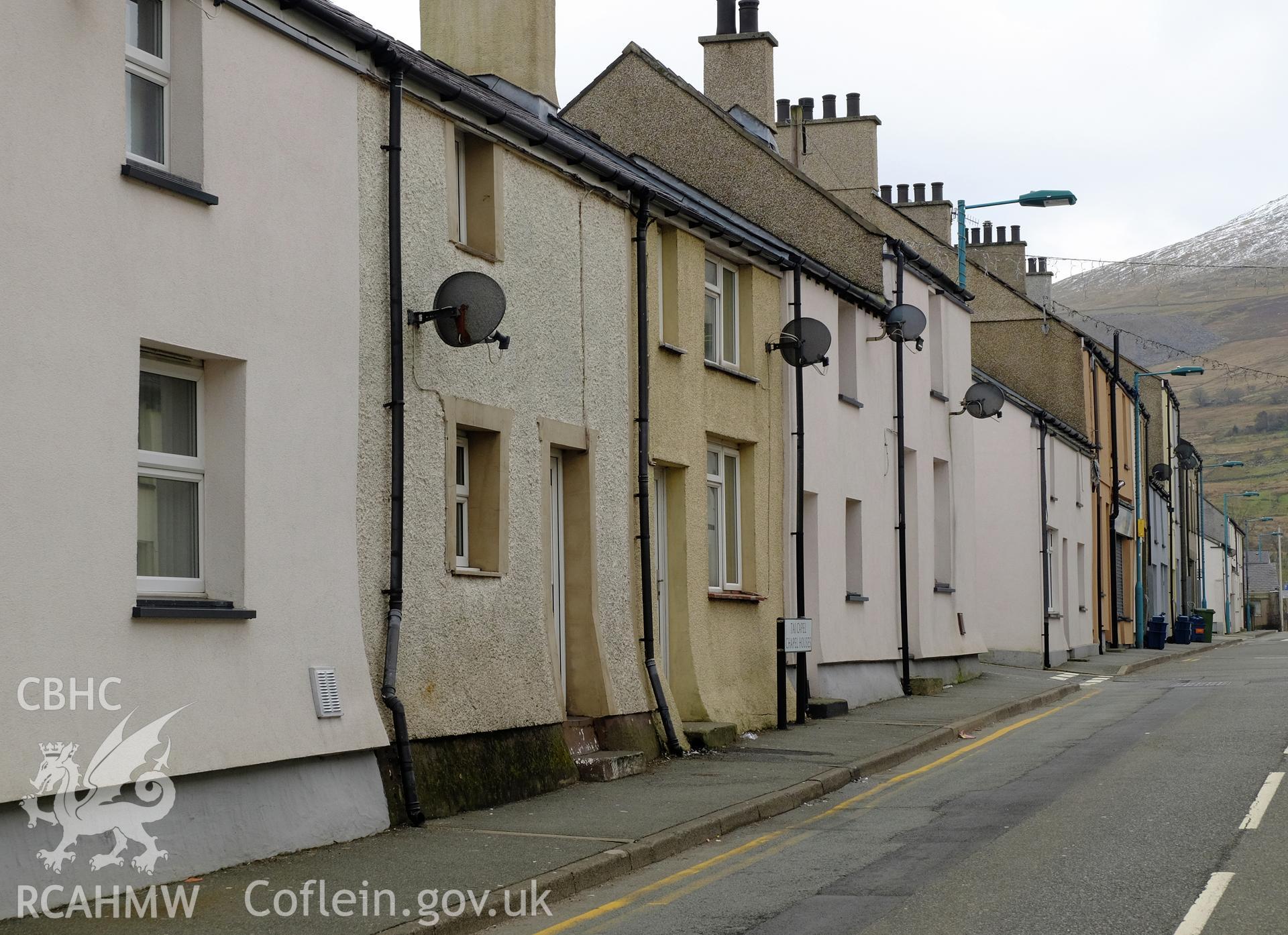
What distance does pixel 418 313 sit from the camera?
38.5ft

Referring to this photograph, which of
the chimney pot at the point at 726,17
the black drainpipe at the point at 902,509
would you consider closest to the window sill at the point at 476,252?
the black drainpipe at the point at 902,509

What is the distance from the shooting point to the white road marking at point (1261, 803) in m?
10.6

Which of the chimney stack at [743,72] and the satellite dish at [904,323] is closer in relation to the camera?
the satellite dish at [904,323]

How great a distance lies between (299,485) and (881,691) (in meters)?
13.9

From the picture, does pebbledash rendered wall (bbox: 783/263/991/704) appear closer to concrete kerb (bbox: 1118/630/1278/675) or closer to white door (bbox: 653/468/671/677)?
white door (bbox: 653/468/671/677)

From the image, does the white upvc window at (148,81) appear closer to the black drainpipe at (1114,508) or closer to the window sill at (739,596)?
the window sill at (739,596)

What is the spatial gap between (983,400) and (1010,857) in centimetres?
1747

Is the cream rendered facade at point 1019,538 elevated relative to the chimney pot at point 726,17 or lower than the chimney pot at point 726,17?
lower

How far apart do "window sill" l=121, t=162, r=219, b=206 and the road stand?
4.64 meters

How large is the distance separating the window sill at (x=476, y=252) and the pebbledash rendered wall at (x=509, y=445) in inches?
1.4

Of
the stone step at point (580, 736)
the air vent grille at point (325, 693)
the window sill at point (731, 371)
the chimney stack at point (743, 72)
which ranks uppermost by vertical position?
the chimney stack at point (743, 72)

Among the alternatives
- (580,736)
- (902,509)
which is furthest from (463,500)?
(902,509)

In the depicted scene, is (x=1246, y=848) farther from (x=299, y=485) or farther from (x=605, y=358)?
(x=605, y=358)

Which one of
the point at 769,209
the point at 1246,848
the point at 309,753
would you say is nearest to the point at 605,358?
the point at 309,753
